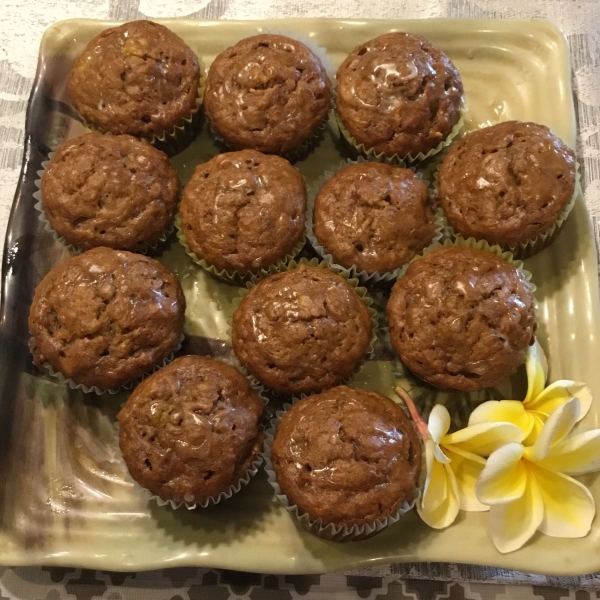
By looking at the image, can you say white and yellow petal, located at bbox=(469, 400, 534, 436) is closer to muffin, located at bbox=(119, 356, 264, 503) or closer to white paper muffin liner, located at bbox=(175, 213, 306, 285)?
muffin, located at bbox=(119, 356, 264, 503)

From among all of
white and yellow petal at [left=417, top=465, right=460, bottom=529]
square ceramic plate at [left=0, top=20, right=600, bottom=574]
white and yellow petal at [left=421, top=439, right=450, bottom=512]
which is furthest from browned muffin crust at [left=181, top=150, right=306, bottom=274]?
white and yellow petal at [left=417, top=465, right=460, bottom=529]

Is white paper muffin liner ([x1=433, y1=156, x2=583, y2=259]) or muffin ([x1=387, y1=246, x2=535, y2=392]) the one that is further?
white paper muffin liner ([x1=433, y1=156, x2=583, y2=259])

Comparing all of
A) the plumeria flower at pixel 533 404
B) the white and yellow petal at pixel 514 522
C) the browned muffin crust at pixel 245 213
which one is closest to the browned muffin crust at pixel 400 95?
the browned muffin crust at pixel 245 213

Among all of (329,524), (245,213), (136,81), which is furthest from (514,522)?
(136,81)

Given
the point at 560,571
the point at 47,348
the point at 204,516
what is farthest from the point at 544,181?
the point at 47,348

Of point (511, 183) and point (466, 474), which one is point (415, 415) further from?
point (511, 183)

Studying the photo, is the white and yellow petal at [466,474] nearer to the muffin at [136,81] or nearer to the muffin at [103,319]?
the muffin at [103,319]

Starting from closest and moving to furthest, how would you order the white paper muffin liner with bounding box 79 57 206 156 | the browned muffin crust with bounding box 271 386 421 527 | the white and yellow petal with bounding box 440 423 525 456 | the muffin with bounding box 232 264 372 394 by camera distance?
1. the browned muffin crust with bounding box 271 386 421 527
2. the white and yellow petal with bounding box 440 423 525 456
3. the muffin with bounding box 232 264 372 394
4. the white paper muffin liner with bounding box 79 57 206 156
